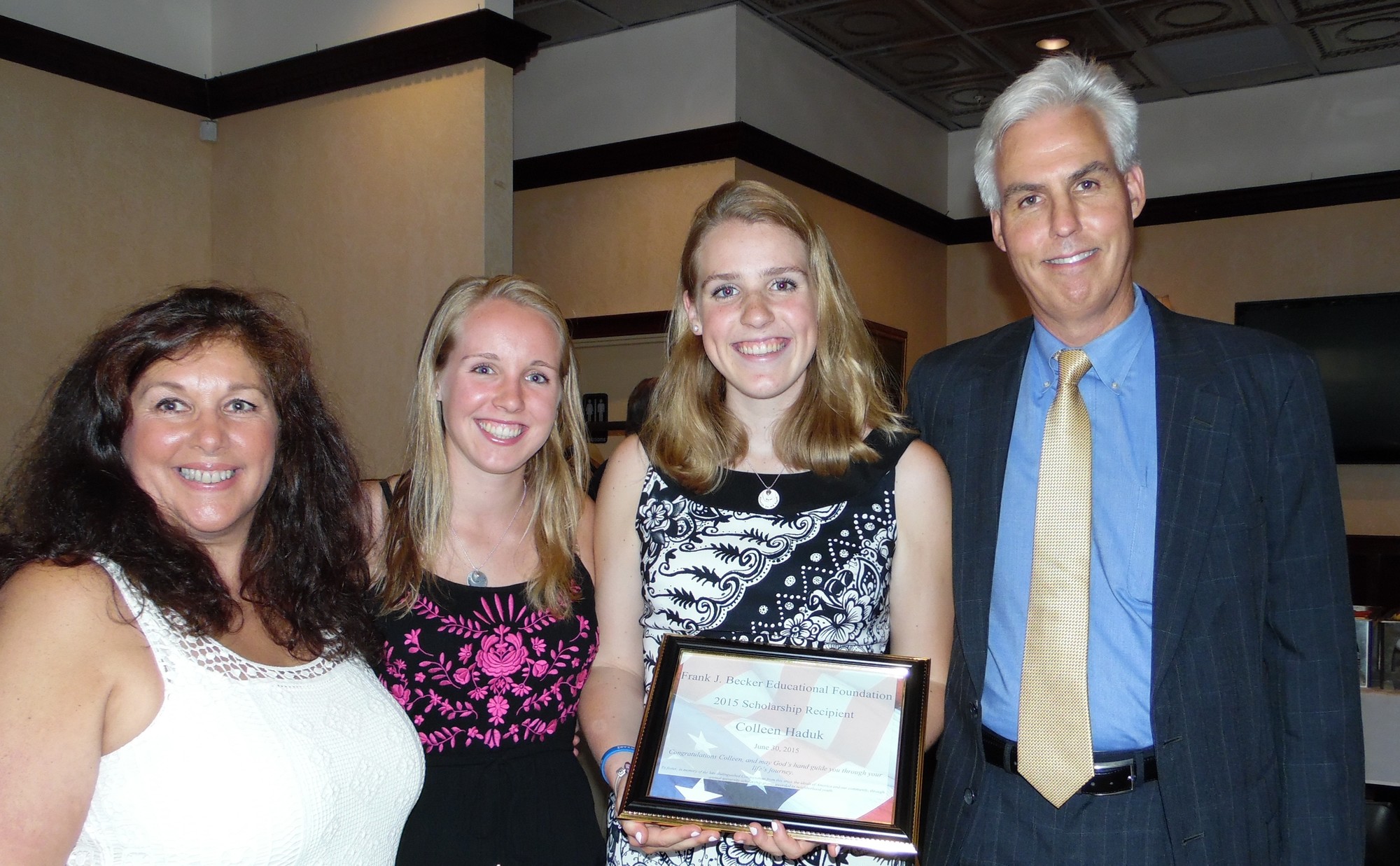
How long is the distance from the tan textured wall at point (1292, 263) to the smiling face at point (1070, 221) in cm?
692

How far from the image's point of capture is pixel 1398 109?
777 centimetres

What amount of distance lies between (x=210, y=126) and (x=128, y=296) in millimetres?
1151

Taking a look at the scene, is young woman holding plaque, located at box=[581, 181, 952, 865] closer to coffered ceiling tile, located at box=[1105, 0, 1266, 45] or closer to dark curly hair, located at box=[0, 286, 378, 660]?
dark curly hair, located at box=[0, 286, 378, 660]

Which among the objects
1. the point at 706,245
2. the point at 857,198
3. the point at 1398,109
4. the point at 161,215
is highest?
the point at 1398,109

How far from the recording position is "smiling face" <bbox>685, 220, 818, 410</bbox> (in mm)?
2133

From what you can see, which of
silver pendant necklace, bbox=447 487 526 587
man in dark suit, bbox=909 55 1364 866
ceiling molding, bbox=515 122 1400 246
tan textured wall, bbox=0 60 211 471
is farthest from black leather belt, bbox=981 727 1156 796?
ceiling molding, bbox=515 122 1400 246

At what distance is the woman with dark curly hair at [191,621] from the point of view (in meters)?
1.49

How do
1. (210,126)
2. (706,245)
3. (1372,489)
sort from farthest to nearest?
(1372,489)
(210,126)
(706,245)

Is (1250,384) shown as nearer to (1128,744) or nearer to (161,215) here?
(1128,744)

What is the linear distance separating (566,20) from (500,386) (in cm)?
556

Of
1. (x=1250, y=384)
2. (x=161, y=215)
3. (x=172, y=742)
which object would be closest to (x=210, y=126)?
(x=161, y=215)

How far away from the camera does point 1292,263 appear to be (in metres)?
8.17

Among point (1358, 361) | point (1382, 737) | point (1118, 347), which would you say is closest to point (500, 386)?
point (1118, 347)

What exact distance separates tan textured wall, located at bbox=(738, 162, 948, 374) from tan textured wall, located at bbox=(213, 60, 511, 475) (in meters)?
2.13
